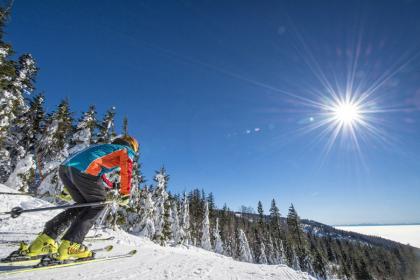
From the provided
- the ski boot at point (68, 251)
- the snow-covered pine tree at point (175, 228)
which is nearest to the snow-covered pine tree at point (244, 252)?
the snow-covered pine tree at point (175, 228)

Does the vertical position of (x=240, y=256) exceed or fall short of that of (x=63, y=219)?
it falls short

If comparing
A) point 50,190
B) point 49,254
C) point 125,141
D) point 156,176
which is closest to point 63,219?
point 49,254

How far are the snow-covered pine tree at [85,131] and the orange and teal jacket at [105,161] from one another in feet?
69.5

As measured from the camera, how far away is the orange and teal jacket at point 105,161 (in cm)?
429

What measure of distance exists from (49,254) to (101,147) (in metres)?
1.89

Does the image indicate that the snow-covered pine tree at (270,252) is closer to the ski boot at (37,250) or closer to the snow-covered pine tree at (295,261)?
the snow-covered pine tree at (295,261)

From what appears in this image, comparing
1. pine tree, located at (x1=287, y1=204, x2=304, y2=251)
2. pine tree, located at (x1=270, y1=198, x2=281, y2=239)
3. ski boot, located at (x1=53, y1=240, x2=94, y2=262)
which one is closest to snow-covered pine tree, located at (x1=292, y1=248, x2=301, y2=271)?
pine tree, located at (x1=287, y1=204, x2=304, y2=251)

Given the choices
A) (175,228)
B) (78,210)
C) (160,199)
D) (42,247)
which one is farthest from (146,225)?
(42,247)

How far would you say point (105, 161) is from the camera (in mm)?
4453

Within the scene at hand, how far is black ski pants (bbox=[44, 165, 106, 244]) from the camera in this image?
4.06 meters

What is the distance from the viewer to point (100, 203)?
417cm

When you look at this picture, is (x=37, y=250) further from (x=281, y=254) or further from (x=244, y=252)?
(x=281, y=254)

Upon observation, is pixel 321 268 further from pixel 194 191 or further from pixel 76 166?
pixel 76 166

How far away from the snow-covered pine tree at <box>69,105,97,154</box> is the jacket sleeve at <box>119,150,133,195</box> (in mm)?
21401
